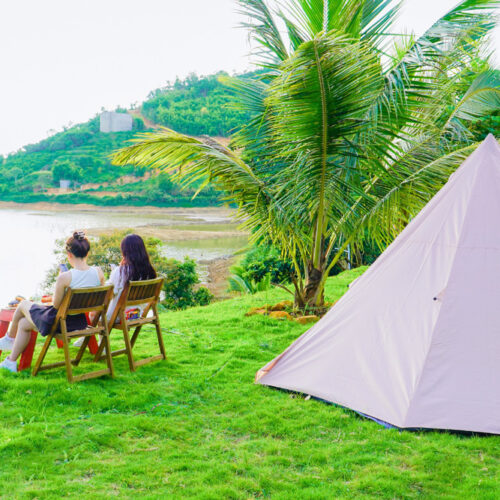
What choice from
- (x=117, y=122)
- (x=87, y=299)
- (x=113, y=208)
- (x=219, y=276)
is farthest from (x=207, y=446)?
(x=117, y=122)

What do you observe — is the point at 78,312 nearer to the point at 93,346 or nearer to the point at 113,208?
the point at 93,346

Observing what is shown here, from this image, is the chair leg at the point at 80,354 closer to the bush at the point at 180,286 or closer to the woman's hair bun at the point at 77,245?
the woman's hair bun at the point at 77,245

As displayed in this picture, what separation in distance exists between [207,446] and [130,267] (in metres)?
2.13

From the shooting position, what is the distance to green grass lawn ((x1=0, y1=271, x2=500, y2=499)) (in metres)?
2.96

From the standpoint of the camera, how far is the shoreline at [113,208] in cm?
5122

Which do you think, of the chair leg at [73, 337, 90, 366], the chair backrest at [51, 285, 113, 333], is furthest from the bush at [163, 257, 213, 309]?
the chair backrest at [51, 285, 113, 333]

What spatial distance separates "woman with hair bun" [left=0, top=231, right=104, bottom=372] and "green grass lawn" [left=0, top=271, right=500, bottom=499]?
1.00ft

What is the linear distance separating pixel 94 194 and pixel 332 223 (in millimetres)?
54541

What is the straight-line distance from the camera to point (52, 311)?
4453 millimetres

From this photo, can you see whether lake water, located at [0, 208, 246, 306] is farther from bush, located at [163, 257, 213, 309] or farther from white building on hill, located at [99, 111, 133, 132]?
white building on hill, located at [99, 111, 133, 132]

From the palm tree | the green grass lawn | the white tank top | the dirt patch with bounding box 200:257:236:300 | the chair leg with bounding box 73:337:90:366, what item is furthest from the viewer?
the dirt patch with bounding box 200:257:236:300

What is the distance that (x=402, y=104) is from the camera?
6105 millimetres

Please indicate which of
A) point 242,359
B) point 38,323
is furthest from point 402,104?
point 38,323

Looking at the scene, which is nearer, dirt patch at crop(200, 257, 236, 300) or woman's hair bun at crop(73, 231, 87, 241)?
woman's hair bun at crop(73, 231, 87, 241)
